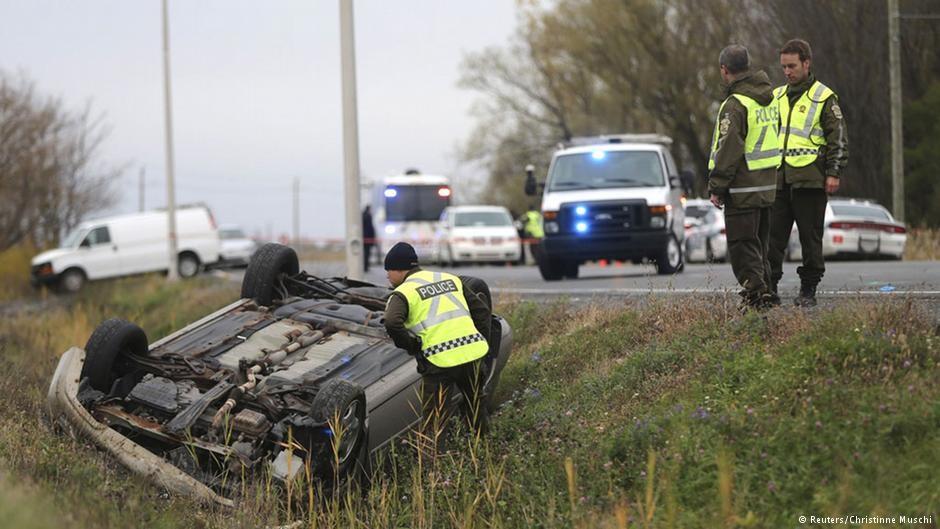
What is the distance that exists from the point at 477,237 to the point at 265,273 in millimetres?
22407

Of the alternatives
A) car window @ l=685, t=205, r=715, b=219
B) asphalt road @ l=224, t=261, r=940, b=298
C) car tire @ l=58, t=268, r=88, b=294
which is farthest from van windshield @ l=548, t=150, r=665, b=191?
car tire @ l=58, t=268, r=88, b=294

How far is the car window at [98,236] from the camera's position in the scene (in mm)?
35000

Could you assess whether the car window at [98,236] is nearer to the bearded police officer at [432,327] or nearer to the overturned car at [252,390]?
the overturned car at [252,390]

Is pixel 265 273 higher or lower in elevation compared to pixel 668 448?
higher

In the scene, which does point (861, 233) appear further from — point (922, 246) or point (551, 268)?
point (551, 268)

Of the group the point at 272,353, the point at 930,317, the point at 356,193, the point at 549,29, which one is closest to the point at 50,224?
the point at 549,29

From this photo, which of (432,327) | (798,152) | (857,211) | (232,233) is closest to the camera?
(432,327)

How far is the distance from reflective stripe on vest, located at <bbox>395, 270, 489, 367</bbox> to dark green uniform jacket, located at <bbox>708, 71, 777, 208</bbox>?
6.49 feet

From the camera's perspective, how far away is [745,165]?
911cm

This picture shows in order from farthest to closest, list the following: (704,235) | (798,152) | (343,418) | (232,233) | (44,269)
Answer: (232,233), (44,269), (704,235), (798,152), (343,418)

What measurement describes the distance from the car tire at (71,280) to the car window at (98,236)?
0.84 metres

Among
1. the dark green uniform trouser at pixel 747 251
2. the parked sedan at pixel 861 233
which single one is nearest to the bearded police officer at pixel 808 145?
the dark green uniform trouser at pixel 747 251

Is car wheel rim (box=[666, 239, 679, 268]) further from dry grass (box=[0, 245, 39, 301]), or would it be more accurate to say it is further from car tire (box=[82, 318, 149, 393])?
dry grass (box=[0, 245, 39, 301])

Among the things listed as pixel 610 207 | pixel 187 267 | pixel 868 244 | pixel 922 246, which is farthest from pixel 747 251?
pixel 187 267
